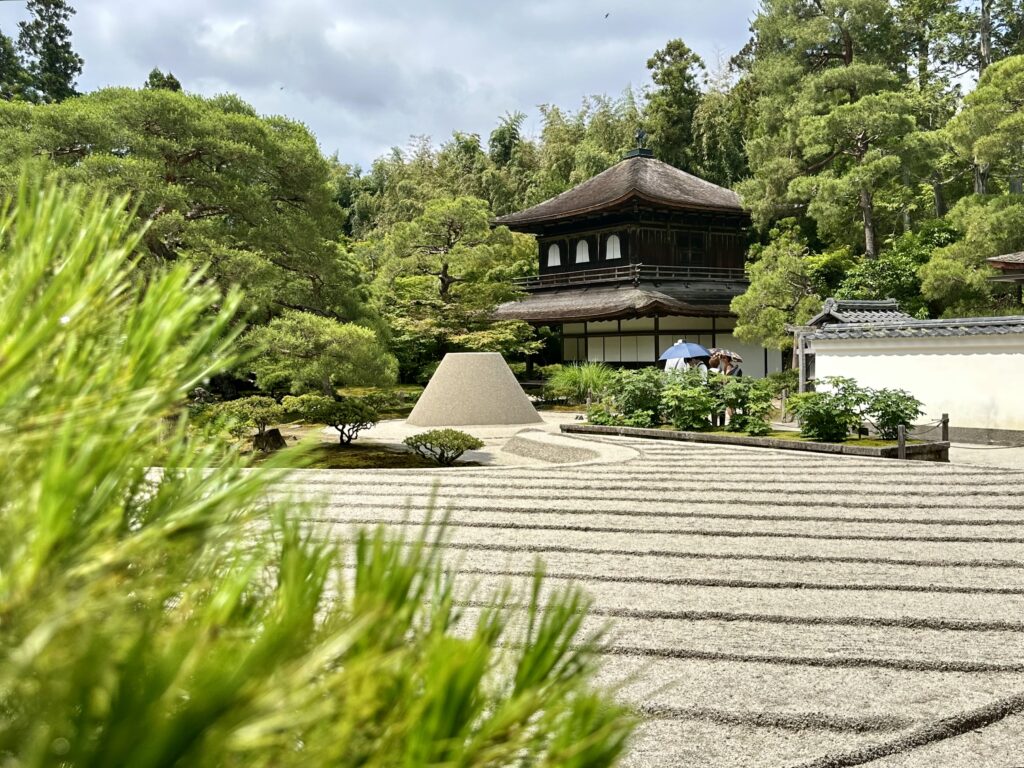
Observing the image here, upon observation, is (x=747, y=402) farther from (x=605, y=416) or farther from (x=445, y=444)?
(x=445, y=444)

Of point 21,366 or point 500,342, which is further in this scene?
point 500,342

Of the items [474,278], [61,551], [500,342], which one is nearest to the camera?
[61,551]

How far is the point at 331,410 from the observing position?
39.8 ft

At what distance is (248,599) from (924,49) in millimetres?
34240

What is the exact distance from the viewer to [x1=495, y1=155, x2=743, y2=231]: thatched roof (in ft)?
82.8

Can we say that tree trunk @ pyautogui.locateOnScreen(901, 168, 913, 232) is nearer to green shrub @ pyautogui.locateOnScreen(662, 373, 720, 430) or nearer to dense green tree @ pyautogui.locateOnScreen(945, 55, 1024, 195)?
dense green tree @ pyautogui.locateOnScreen(945, 55, 1024, 195)

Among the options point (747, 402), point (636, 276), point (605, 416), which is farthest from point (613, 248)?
point (747, 402)

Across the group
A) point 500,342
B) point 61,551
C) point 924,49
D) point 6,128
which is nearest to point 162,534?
point 61,551

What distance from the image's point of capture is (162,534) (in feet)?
2.43

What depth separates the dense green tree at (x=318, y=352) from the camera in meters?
11.7

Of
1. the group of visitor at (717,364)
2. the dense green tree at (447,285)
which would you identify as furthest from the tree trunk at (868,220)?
the dense green tree at (447,285)

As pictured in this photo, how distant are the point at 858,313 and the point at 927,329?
7.86ft

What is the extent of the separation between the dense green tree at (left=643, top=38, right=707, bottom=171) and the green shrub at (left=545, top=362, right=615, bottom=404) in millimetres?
16731

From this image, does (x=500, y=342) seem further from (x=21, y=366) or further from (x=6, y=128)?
(x=21, y=366)
